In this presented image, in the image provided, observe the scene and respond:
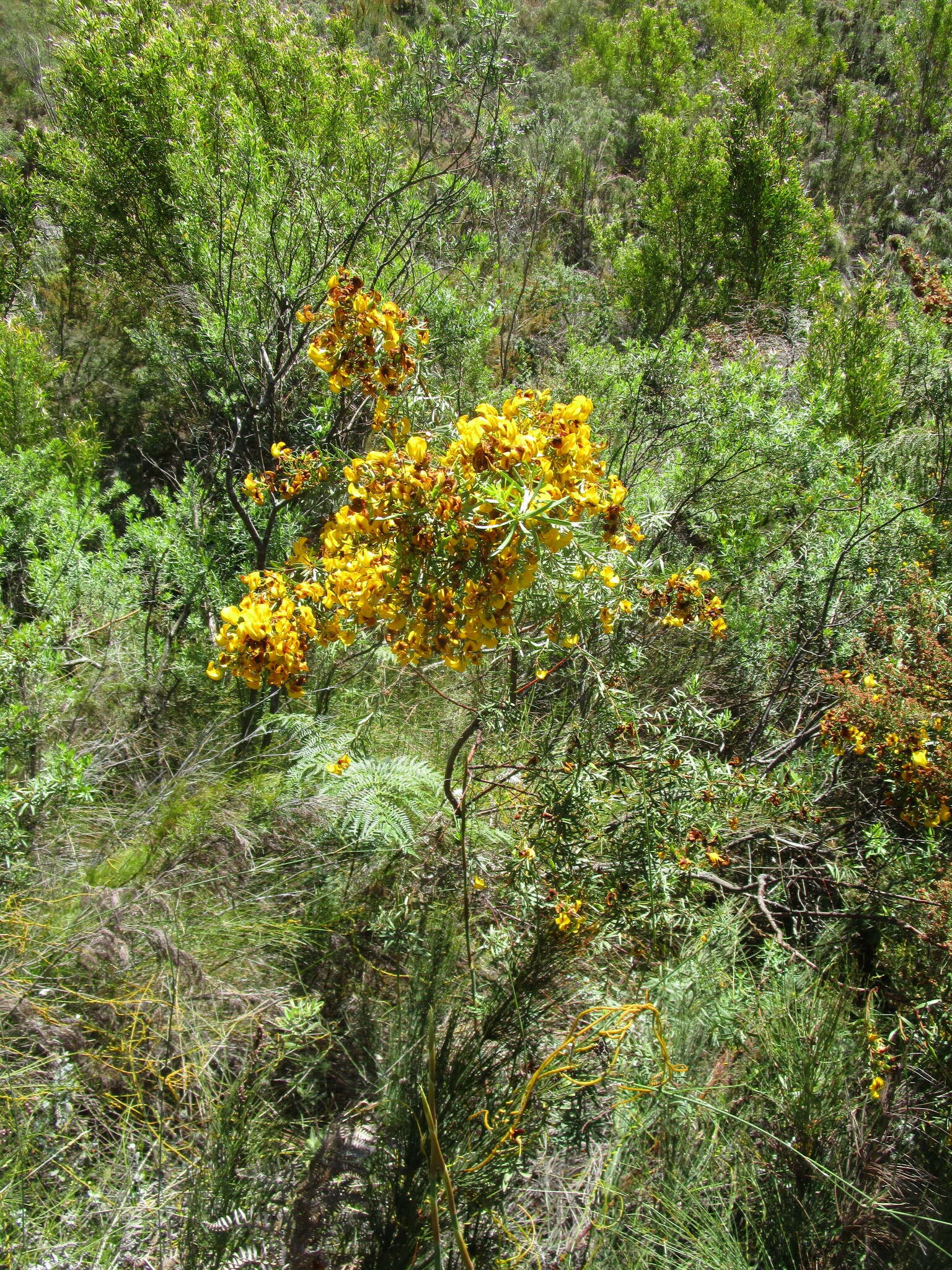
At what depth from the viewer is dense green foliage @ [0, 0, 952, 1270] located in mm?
1418

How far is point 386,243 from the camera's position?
404 cm

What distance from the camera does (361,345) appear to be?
165 centimetres

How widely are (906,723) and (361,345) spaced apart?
6.36ft

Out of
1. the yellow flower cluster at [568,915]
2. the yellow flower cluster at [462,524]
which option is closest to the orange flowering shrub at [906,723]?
the yellow flower cluster at [568,915]

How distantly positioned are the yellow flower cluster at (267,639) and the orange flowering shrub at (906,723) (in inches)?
70.6

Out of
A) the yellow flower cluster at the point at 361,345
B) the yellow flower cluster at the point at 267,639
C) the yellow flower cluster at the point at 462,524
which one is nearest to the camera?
the yellow flower cluster at the point at 462,524

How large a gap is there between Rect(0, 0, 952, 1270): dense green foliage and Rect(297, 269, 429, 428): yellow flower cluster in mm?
156

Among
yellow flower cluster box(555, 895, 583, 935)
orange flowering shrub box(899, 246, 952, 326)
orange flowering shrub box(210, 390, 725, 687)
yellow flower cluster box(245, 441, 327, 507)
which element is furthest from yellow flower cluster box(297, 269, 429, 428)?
orange flowering shrub box(899, 246, 952, 326)

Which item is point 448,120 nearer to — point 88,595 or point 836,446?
point 836,446

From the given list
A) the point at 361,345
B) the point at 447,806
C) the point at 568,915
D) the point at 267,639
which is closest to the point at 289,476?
the point at 361,345

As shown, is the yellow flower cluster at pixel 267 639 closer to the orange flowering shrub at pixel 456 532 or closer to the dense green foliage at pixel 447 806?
the orange flowering shrub at pixel 456 532

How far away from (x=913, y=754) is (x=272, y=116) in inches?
218

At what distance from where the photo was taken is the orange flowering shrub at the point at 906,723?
2084 mm

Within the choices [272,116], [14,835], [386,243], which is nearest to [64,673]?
[14,835]
